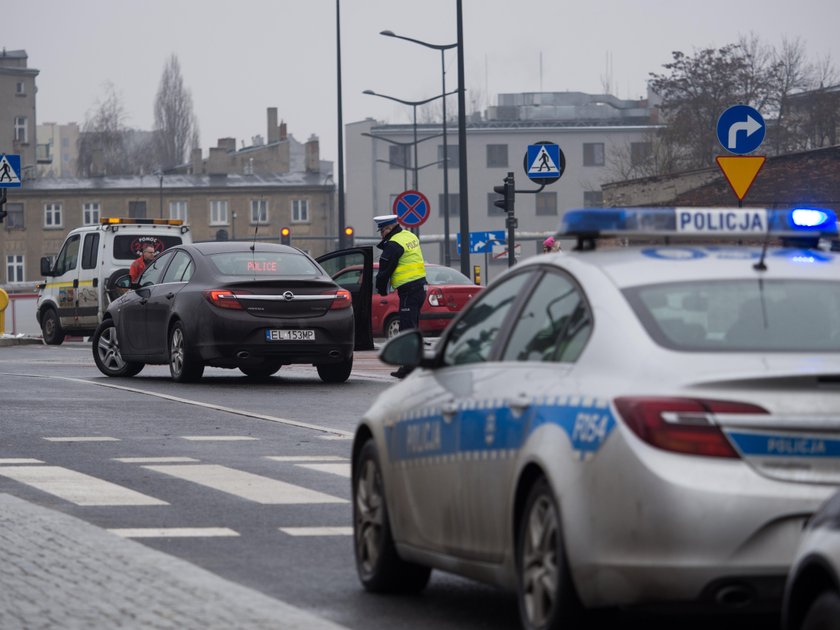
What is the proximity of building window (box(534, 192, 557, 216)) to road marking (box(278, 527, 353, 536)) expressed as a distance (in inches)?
4409

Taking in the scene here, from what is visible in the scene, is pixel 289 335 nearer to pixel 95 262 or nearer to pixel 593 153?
pixel 95 262

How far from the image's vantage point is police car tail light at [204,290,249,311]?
2077 cm

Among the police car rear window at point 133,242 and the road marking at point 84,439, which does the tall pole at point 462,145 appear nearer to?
the police car rear window at point 133,242

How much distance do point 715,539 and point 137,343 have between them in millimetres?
17483

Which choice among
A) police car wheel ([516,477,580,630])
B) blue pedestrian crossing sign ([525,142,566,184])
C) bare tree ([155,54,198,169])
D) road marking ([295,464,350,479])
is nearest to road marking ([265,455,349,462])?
road marking ([295,464,350,479])

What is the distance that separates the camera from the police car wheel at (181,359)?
2122cm

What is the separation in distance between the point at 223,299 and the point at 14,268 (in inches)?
4219

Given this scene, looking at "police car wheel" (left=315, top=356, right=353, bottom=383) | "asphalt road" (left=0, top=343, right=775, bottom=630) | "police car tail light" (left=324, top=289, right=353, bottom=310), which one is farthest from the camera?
"police car wheel" (left=315, top=356, right=353, bottom=383)

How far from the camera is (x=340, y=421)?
16.5 meters

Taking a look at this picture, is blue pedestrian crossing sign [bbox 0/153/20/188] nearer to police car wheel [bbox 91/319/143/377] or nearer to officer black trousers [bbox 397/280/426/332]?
police car wheel [bbox 91/319/143/377]

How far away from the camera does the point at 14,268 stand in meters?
125

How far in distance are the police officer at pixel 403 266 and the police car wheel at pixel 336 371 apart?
65cm

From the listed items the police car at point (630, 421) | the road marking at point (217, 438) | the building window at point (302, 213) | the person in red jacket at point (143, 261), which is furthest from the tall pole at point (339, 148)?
the building window at point (302, 213)

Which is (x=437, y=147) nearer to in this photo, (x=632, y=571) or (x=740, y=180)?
(x=740, y=180)
